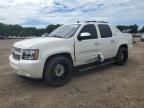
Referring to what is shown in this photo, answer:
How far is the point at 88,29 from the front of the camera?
7.39 metres

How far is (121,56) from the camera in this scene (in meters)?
8.98

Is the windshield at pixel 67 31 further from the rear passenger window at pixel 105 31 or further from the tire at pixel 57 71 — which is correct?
the rear passenger window at pixel 105 31

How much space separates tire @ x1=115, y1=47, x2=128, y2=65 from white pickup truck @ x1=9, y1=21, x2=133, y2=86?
0.04m

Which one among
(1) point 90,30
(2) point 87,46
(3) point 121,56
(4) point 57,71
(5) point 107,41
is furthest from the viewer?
(3) point 121,56

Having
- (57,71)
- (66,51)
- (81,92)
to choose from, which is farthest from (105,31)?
(81,92)

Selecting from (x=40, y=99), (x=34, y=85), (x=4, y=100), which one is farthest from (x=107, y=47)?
(x=4, y=100)

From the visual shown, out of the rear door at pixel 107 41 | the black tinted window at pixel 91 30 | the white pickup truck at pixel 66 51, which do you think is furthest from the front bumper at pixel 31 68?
the rear door at pixel 107 41

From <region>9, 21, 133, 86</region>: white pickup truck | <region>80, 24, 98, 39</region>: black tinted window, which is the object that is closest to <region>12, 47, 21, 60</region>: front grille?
<region>9, 21, 133, 86</region>: white pickup truck

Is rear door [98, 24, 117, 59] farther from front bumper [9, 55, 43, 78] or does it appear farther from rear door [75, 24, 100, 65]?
front bumper [9, 55, 43, 78]

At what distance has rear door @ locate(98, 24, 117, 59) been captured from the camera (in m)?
7.82

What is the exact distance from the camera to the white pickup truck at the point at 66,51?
19.2ft

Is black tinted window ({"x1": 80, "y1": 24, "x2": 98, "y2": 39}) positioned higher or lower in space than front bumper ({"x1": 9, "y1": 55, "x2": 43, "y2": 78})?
higher

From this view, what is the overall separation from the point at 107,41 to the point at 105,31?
405 mm

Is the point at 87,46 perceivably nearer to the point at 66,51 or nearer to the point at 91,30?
the point at 91,30
